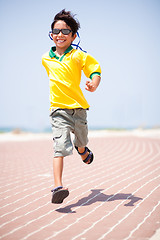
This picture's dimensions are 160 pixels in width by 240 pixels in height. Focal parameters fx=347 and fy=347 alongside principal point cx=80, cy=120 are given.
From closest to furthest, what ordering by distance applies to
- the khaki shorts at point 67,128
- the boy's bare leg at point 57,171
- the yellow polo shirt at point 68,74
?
the boy's bare leg at point 57,171 → the khaki shorts at point 67,128 → the yellow polo shirt at point 68,74

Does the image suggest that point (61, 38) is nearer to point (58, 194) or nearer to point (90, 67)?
point (90, 67)

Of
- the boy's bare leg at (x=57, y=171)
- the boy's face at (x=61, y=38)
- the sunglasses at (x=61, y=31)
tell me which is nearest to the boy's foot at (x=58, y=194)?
the boy's bare leg at (x=57, y=171)

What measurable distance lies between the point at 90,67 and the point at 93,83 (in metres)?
0.24

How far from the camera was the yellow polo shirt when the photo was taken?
3.91 m

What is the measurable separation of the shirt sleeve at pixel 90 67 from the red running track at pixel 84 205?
1.47 meters

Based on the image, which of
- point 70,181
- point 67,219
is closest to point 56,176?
point 67,219

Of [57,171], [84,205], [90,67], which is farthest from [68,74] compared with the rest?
[84,205]

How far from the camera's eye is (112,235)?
276 centimetres

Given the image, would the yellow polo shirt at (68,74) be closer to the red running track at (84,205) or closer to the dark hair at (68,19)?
the dark hair at (68,19)

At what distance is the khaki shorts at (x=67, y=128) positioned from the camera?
3.76 m

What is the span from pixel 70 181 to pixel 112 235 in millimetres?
2556

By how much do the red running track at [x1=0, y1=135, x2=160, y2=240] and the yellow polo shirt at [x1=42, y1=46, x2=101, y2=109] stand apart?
1.13 meters

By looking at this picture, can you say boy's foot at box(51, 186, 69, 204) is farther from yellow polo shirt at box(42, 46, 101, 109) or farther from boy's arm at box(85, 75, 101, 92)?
boy's arm at box(85, 75, 101, 92)

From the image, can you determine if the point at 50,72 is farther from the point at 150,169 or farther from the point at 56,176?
the point at 150,169
